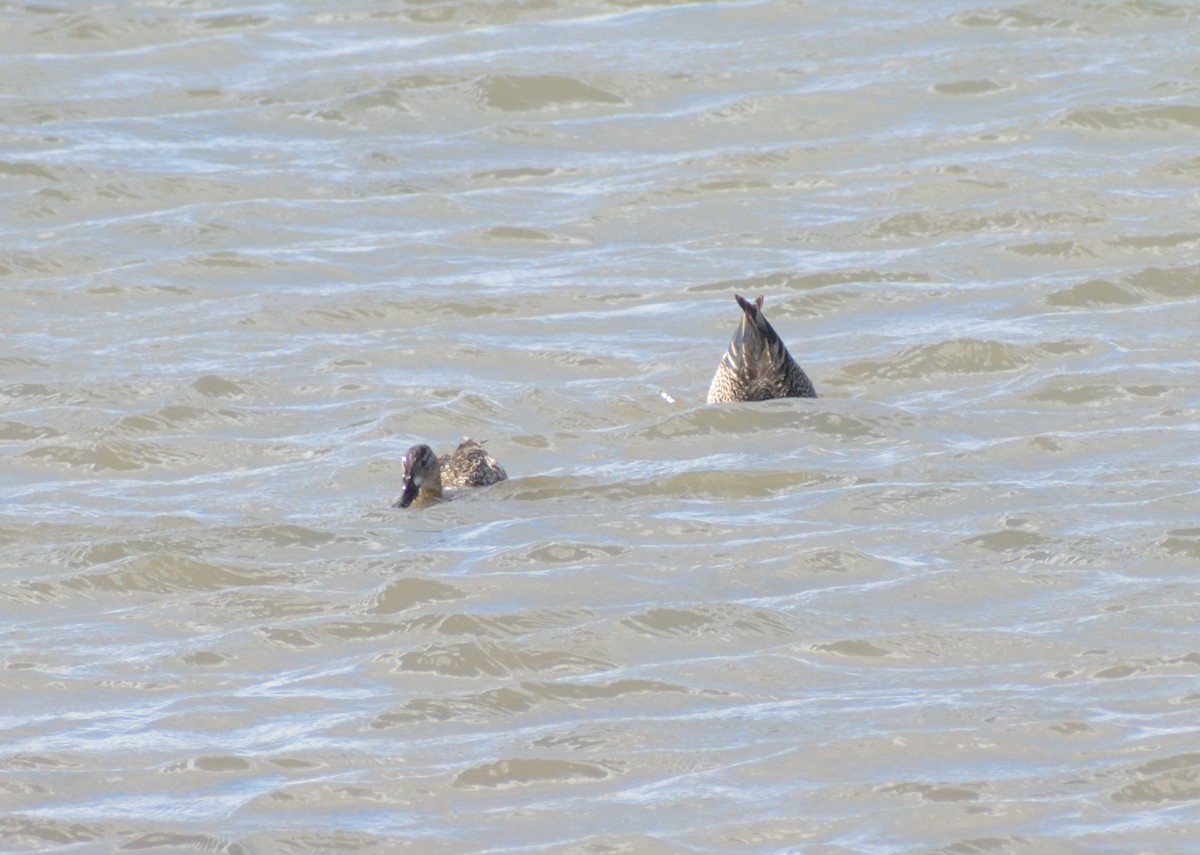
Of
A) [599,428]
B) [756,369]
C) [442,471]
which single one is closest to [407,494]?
[442,471]

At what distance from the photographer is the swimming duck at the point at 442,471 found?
904 centimetres

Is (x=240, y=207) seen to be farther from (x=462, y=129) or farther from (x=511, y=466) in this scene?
(x=511, y=466)

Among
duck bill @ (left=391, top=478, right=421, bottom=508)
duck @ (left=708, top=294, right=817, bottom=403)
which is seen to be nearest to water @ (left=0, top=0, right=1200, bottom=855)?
duck bill @ (left=391, top=478, right=421, bottom=508)

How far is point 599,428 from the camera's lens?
10172 mm

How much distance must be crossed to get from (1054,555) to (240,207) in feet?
23.9

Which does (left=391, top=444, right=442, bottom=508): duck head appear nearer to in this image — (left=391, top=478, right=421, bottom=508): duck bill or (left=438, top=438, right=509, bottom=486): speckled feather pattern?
(left=391, top=478, right=421, bottom=508): duck bill

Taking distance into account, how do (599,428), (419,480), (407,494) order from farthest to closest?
1. (599,428)
2. (419,480)
3. (407,494)

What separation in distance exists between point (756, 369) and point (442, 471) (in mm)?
1729

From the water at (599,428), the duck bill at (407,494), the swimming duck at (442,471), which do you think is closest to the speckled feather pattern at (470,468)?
the swimming duck at (442,471)

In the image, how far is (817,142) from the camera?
14.6 meters

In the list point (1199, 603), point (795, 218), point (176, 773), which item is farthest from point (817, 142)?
point (176, 773)

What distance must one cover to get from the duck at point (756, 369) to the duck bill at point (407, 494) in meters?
1.98

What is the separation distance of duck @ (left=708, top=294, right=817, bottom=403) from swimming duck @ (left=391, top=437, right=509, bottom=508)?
134cm

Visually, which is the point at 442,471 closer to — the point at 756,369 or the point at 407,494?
the point at 407,494
